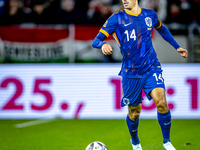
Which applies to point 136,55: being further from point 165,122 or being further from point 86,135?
point 86,135

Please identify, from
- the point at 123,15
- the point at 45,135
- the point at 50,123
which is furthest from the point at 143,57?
the point at 50,123

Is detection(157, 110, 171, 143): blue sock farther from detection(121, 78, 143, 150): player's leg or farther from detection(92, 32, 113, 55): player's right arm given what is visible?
detection(92, 32, 113, 55): player's right arm

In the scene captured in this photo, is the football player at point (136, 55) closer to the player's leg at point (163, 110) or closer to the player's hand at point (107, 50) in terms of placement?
the player's leg at point (163, 110)

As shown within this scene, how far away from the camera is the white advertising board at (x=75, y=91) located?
314 inches

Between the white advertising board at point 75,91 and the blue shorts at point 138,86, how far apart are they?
3715 millimetres

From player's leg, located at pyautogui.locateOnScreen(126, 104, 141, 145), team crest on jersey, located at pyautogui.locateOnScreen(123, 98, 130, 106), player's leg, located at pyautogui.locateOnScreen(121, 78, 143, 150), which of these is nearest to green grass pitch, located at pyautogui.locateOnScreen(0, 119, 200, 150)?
player's leg, located at pyautogui.locateOnScreen(126, 104, 141, 145)

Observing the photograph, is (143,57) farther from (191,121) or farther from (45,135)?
(191,121)

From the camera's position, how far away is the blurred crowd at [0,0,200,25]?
8422mm

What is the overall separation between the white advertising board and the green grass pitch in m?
0.38

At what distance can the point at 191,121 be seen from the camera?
297 inches

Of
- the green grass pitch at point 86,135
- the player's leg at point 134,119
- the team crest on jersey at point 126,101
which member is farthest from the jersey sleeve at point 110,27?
the green grass pitch at point 86,135

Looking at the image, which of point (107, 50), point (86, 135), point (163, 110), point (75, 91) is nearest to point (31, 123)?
point (75, 91)

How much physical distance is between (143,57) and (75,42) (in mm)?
4017

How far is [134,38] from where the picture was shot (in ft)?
13.7
